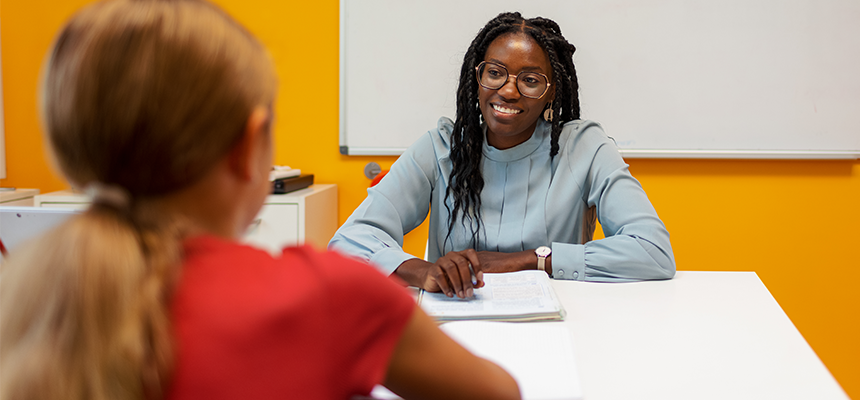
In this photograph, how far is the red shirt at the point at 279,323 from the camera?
0.42 m

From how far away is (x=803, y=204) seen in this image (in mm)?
2377

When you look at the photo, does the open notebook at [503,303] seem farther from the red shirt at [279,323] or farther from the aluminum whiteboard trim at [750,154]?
the aluminum whiteboard trim at [750,154]

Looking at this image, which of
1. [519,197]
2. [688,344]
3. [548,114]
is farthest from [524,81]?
→ [688,344]

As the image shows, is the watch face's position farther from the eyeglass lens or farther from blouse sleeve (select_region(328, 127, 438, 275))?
the eyeglass lens

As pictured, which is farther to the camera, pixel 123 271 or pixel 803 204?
pixel 803 204

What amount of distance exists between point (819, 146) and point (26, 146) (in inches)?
128

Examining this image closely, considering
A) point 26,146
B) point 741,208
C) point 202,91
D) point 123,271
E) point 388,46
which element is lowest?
point 741,208

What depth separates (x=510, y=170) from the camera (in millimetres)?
1626

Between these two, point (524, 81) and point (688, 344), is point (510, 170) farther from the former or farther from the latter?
point (688, 344)

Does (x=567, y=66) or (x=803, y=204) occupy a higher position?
(x=567, y=66)

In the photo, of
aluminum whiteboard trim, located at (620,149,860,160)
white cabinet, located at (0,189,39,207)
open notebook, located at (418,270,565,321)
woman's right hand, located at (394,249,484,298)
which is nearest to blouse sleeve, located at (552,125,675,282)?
open notebook, located at (418,270,565,321)

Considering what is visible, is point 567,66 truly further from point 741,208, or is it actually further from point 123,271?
point 123,271

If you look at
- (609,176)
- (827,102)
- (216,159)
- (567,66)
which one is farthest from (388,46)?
(216,159)

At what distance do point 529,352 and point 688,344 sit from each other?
26cm
